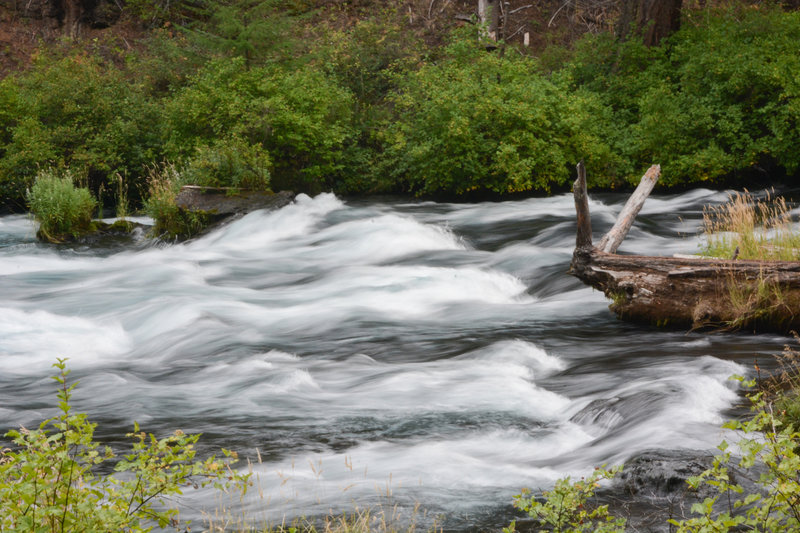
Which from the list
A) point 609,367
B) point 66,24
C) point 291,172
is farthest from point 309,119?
point 66,24

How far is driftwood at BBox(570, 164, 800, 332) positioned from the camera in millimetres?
7840

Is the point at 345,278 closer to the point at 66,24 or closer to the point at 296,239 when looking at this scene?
the point at 296,239

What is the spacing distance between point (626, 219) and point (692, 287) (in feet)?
5.56

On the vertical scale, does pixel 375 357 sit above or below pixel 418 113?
below

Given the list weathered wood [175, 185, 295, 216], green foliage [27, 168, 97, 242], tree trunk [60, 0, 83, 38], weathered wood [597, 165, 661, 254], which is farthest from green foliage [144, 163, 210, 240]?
tree trunk [60, 0, 83, 38]

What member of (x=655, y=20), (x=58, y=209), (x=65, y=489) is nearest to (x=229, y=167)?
(x=58, y=209)

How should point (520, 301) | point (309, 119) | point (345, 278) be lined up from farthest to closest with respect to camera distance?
point (309, 119) < point (345, 278) < point (520, 301)

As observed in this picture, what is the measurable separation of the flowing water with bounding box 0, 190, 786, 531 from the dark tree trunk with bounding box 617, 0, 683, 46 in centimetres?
725

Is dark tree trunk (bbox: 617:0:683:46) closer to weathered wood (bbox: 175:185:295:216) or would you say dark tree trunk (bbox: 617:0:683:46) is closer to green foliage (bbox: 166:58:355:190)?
green foliage (bbox: 166:58:355:190)

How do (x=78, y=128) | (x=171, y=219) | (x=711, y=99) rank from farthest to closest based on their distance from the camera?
1. (x=78, y=128)
2. (x=711, y=99)
3. (x=171, y=219)

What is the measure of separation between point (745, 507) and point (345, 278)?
8.40 m

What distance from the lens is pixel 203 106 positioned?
1841 cm

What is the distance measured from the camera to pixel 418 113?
18797 mm

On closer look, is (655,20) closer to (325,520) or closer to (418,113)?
(418,113)
